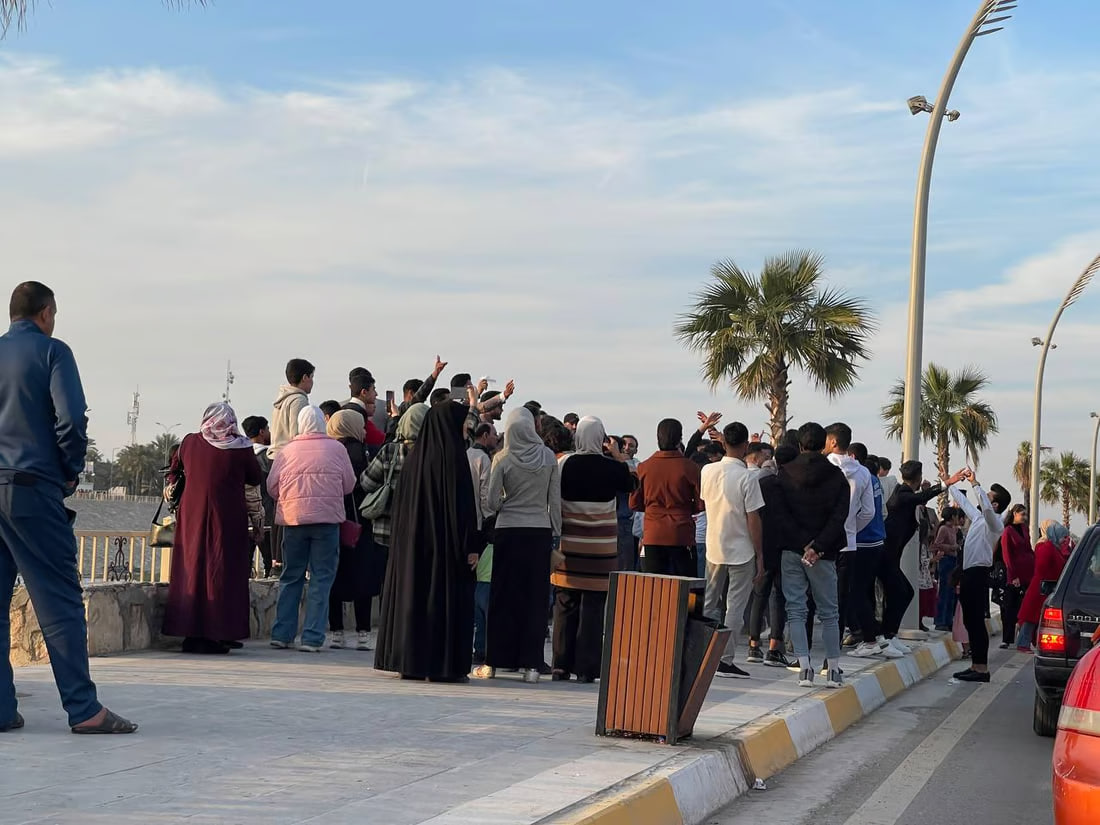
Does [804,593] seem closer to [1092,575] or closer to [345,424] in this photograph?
[1092,575]

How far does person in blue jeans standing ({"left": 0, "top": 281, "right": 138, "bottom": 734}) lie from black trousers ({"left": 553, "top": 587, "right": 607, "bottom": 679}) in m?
4.04

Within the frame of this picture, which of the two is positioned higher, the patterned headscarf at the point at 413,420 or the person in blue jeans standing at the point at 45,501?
the patterned headscarf at the point at 413,420

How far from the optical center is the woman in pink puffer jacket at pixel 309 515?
10422mm

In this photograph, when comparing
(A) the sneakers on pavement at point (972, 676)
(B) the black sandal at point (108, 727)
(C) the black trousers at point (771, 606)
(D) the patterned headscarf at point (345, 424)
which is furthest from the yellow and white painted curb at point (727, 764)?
(D) the patterned headscarf at point (345, 424)

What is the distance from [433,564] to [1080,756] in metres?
5.29

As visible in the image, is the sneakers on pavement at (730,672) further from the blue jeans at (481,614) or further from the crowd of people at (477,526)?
the blue jeans at (481,614)

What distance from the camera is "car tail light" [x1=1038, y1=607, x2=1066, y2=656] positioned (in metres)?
9.06

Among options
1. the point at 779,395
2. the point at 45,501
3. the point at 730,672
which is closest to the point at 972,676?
the point at 730,672

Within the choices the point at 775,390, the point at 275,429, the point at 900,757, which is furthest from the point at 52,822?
the point at 775,390

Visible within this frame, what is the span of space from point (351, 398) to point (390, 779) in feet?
20.6

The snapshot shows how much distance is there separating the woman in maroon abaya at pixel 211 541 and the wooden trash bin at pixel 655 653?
3.71m

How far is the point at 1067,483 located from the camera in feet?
255

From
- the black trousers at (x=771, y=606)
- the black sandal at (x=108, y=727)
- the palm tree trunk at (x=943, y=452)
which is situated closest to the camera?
the black sandal at (x=108, y=727)

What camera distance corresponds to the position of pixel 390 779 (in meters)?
5.90
